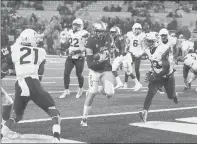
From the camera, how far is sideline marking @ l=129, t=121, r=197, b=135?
340 inches

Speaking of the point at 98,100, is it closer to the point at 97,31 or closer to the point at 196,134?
the point at 97,31

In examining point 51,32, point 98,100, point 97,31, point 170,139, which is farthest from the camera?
point 51,32

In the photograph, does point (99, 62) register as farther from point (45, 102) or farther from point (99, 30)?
point (45, 102)

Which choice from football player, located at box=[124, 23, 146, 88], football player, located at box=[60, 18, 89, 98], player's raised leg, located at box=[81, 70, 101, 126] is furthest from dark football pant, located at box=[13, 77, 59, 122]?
football player, located at box=[124, 23, 146, 88]

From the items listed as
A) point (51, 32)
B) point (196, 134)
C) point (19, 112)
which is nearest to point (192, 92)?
point (196, 134)

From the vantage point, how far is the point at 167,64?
9367 millimetres

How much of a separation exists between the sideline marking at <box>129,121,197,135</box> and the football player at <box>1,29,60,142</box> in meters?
2.19

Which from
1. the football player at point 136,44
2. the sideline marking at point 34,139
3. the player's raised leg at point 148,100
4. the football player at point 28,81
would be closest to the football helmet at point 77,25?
the football player at point 136,44

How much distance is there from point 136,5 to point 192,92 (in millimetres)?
23817

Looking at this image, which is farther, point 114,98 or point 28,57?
point 114,98

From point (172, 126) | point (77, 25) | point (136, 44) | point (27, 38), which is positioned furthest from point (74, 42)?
point (27, 38)

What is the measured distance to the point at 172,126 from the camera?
29.6 ft

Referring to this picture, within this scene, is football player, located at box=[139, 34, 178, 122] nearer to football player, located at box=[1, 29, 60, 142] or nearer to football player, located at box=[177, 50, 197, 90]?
football player, located at box=[1, 29, 60, 142]

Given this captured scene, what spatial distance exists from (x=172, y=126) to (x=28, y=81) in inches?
111
